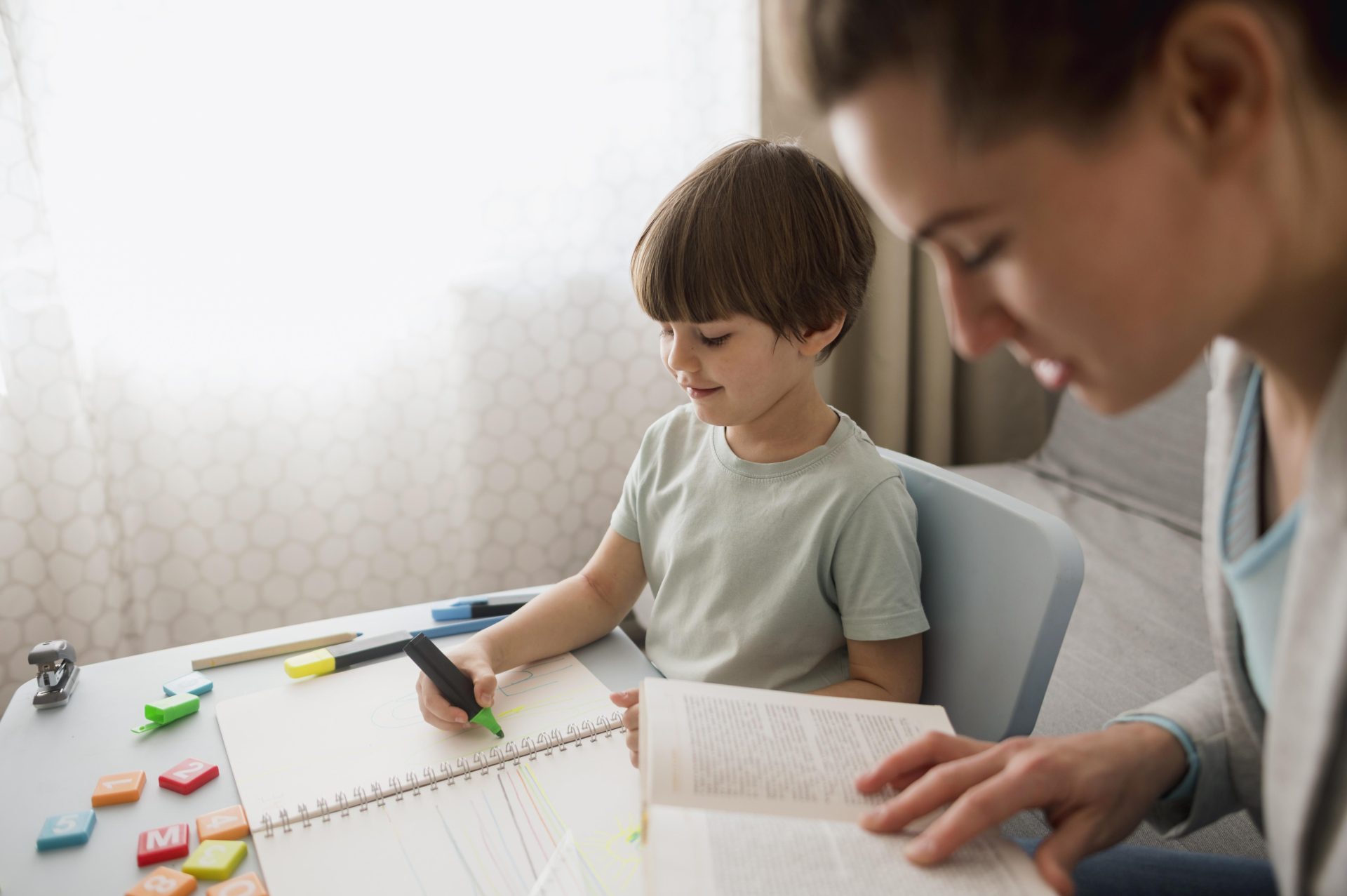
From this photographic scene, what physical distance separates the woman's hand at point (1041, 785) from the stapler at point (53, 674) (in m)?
0.71

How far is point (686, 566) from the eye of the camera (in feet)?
3.24

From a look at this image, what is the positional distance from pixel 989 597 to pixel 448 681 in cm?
47

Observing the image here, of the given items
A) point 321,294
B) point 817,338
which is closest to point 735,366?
point 817,338

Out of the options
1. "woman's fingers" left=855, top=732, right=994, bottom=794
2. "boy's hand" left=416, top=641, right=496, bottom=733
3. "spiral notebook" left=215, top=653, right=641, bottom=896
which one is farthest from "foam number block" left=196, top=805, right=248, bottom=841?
"woman's fingers" left=855, top=732, right=994, bottom=794

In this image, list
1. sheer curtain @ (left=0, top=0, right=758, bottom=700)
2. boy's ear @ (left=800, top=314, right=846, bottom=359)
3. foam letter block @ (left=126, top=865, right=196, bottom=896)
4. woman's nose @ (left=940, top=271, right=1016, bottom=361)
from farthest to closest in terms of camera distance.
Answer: sheer curtain @ (left=0, top=0, right=758, bottom=700) < boy's ear @ (left=800, top=314, right=846, bottom=359) < foam letter block @ (left=126, top=865, right=196, bottom=896) < woman's nose @ (left=940, top=271, right=1016, bottom=361)

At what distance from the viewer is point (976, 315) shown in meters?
0.49

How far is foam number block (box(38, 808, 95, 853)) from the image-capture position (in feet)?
2.12

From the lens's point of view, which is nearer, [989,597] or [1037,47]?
[1037,47]

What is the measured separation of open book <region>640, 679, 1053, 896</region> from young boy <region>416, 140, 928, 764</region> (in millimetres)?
171

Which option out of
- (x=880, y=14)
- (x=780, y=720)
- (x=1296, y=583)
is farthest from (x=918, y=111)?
(x=780, y=720)

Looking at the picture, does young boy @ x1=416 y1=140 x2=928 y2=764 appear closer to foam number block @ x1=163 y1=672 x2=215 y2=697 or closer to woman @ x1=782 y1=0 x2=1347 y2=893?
foam number block @ x1=163 y1=672 x2=215 y2=697

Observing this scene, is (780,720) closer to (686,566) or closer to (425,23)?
(686,566)

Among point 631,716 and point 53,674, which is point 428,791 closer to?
point 631,716

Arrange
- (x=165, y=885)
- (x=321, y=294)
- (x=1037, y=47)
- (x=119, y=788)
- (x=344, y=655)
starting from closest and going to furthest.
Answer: (x=1037, y=47) → (x=165, y=885) → (x=119, y=788) → (x=344, y=655) → (x=321, y=294)
